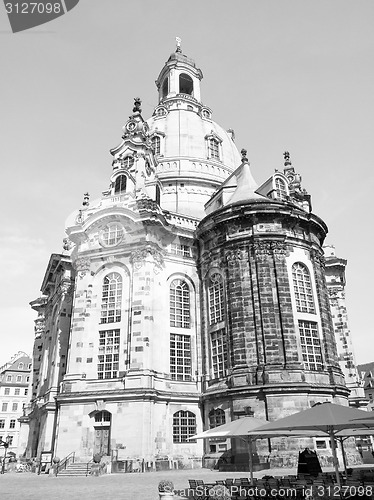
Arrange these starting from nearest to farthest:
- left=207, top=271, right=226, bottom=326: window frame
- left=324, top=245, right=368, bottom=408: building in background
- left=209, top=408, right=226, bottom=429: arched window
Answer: left=209, top=408, right=226, bottom=429: arched window
left=207, top=271, right=226, bottom=326: window frame
left=324, top=245, right=368, bottom=408: building in background

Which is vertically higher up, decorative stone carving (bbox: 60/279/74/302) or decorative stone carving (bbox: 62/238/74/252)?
decorative stone carving (bbox: 62/238/74/252)

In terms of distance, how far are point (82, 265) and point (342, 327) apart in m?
26.6

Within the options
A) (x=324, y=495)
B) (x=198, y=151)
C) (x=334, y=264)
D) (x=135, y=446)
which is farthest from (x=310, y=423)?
(x=198, y=151)

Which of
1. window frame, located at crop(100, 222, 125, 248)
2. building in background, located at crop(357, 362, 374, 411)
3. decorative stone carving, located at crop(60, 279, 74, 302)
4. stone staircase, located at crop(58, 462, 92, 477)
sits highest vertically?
window frame, located at crop(100, 222, 125, 248)

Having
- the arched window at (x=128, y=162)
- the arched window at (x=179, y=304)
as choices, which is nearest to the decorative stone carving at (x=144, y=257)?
the arched window at (x=179, y=304)

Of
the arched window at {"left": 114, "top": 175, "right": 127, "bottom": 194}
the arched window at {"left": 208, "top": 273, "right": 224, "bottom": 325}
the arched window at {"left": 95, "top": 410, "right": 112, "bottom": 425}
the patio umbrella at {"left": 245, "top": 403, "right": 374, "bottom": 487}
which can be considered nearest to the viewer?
the patio umbrella at {"left": 245, "top": 403, "right": 374, "bottom": 487}

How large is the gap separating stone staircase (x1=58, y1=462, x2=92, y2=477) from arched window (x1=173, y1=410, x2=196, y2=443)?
6786 millimetres

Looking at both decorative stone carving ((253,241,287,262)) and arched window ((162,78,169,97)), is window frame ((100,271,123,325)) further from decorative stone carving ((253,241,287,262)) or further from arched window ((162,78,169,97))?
arched window ((162,78,169,97))

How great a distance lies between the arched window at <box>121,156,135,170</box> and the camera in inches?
1690

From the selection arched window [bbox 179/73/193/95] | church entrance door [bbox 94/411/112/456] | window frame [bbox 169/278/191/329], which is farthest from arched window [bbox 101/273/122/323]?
arched window [bbox 179/73/193/95]

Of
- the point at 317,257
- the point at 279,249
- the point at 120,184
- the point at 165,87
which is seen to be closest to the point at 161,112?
the point at 165,87

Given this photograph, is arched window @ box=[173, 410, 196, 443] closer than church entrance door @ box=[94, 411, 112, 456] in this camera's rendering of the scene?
No

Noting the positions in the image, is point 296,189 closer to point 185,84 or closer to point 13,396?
point 185,84

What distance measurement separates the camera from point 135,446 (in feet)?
95.9
